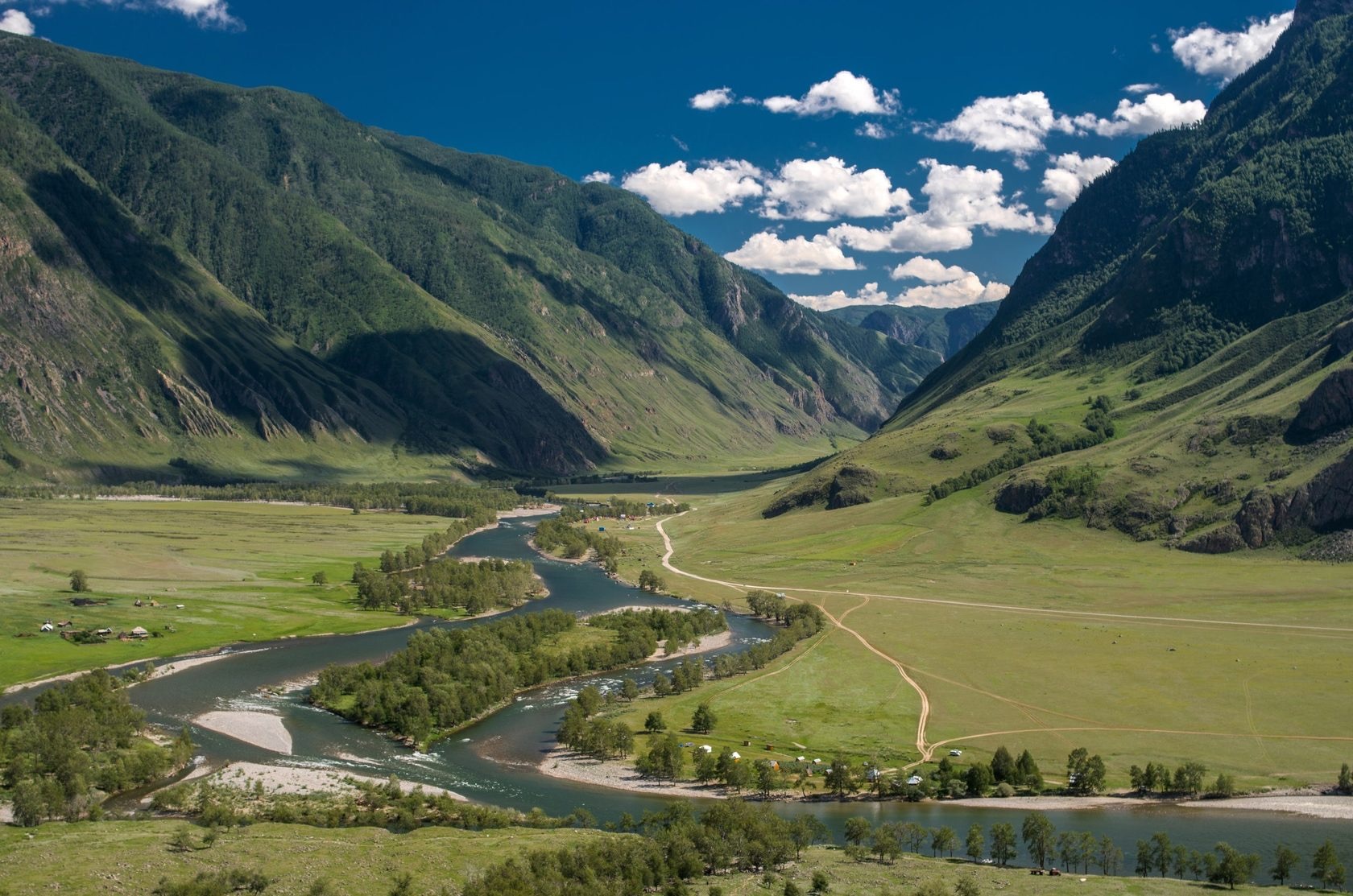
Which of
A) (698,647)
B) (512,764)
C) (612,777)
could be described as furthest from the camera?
(698,647)

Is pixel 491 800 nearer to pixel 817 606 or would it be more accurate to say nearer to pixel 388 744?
pixel 388 744

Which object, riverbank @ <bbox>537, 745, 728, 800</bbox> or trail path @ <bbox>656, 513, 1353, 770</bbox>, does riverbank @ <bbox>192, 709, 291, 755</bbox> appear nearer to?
riverbank @ <bbox>537, 745, 728, 800</bbox>

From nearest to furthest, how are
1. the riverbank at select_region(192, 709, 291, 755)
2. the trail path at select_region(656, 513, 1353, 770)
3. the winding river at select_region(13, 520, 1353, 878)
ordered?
the winding river at select_region(13, 520, 1353, 878)
the trail path at select_region(656, 513, 1353, 770)
the riverbank at select_region(192, 709, 291, 755)

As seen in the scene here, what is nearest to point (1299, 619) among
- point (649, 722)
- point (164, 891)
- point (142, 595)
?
point (649, 722)

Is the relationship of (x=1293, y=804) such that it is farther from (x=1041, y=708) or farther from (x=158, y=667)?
(x=158, y=667)

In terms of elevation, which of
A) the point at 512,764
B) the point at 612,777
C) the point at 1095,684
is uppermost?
the point at 1095,684

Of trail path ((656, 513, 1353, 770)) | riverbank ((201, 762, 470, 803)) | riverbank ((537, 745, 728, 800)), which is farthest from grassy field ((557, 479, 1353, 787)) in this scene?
riverbank ((201, 762, 470, 803))

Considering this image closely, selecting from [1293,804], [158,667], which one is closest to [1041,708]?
[1293,804]
